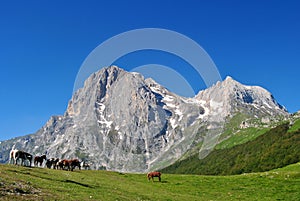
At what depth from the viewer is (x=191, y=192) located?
46156mm

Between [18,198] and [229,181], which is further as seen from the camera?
[229,181]

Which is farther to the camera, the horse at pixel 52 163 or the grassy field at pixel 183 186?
the horse at pixel 52 163

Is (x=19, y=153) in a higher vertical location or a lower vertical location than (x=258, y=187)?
higher

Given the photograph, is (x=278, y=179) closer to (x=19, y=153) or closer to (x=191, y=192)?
(x=191, y=192)

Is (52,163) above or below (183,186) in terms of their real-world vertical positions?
above

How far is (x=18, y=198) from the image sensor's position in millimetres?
22266

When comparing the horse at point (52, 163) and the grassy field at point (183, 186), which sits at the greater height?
the horse at point (52, 163)

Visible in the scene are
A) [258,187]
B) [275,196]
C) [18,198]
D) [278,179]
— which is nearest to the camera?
[18,198]

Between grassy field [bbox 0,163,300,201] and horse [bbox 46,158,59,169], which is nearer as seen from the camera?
grassy field [bbox 0,163,300,201]

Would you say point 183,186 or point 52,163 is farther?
point 52,163

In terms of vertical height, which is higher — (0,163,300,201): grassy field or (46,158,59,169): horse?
(46,158,59,169): horse

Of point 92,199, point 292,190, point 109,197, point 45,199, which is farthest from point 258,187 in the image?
point 45,199

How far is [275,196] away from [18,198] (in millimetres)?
34820

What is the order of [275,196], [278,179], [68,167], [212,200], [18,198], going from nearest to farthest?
1. [18,198]
2. [212,200]
3. [275,196]
4. [278,179]
5. [68,167]
